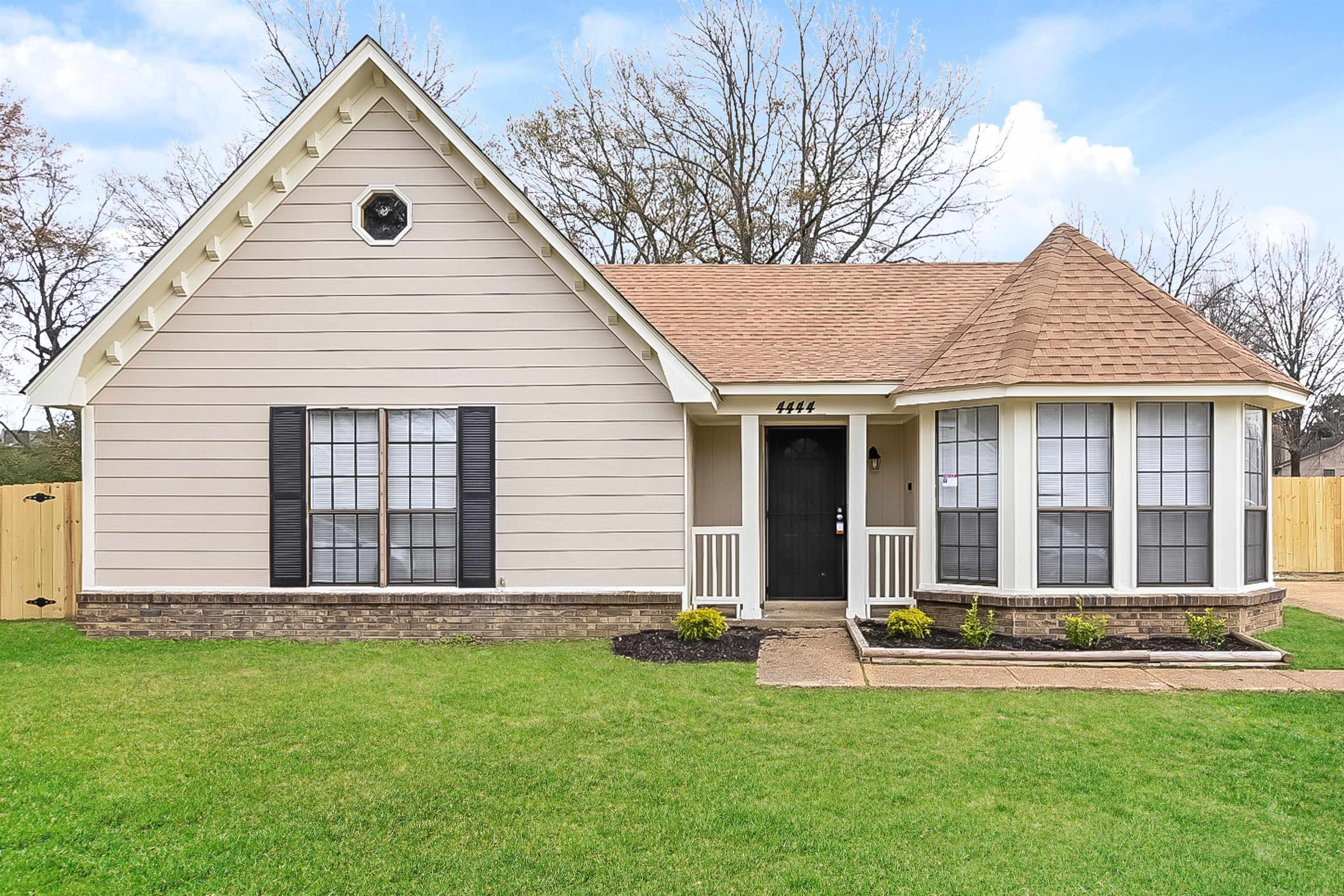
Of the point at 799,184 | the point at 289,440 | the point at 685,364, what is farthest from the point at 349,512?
the point at 799,184

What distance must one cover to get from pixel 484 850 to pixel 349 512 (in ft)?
18.3

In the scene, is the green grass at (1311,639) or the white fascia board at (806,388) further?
the white fascia board at (806,388)

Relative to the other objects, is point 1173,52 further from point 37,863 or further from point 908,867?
point 37,863

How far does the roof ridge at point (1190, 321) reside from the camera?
8352 mm

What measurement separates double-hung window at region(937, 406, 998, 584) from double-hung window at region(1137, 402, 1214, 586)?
1483 mm

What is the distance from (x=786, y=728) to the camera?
18.4 feet

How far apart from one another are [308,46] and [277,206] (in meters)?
13.9

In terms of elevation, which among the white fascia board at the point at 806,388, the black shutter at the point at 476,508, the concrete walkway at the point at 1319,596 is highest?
the white fascia board at the point at 806,388

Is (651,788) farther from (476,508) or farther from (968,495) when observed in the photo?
(968,495)

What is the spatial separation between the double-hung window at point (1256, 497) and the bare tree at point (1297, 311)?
823 inches

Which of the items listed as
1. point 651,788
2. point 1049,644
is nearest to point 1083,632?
point 1049,644

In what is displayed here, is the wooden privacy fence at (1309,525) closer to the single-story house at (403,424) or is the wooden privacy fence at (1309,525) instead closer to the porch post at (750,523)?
the single-story house at (403,424)

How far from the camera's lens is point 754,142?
21.0 meters

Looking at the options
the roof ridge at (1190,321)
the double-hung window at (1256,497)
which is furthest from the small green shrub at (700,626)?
the roof ridge at (1190,321)
